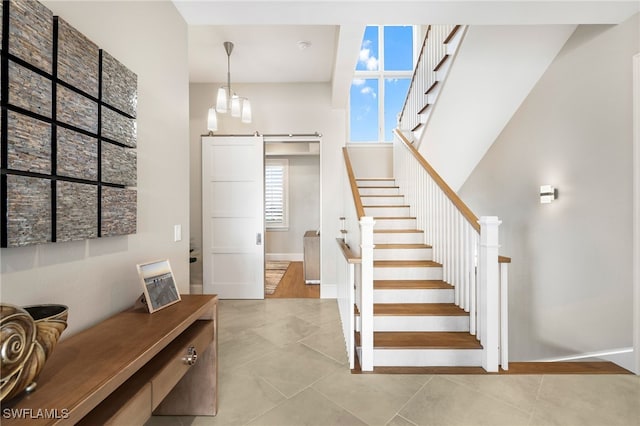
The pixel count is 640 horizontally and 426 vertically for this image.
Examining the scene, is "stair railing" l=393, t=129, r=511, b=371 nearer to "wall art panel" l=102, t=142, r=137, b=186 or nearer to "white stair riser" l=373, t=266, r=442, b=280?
"white stair riser" l=373, t=266, r=442, b=280

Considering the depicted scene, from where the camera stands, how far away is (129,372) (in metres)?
0.94

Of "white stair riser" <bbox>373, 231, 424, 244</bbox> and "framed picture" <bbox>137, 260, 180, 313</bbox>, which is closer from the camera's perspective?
"framed picture" <bbox>137, 260, 180, 313</bbox>

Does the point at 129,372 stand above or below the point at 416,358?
above

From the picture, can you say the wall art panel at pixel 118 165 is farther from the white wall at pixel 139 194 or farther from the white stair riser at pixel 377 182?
the white stair riser at pixel 377 182

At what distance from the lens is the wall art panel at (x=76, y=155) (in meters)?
1.07

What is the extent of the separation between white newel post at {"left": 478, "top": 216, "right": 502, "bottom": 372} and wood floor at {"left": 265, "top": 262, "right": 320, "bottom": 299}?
2369mm

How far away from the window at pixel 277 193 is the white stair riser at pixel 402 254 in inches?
165

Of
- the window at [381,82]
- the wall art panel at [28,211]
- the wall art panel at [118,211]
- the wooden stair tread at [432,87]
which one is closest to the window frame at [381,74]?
the window at [381,82]

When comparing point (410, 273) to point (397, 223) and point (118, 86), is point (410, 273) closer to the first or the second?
point (397, 223)

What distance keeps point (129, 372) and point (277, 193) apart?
6279mm

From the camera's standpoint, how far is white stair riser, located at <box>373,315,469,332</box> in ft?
8.10

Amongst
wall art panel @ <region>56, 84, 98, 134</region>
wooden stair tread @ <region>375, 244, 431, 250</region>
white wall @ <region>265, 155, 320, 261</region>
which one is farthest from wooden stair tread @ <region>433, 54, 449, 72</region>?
white wall @ <region>265, 155, 320, 261</region>

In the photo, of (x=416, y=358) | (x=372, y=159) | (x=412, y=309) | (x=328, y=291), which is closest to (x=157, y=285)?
(x=416, y=358)

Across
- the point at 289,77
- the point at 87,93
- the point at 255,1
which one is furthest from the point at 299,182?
the point at 87,93
